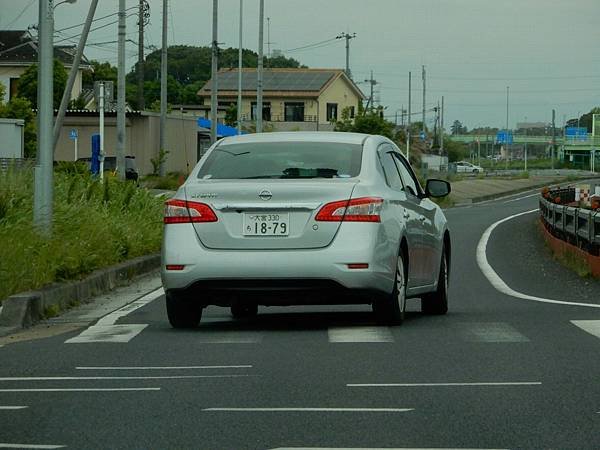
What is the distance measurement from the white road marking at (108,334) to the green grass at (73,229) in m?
1.79

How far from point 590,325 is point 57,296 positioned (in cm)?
527

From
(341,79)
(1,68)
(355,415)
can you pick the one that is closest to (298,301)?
(355,415)

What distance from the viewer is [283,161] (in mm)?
11570

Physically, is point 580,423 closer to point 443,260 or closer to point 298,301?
point 298,301

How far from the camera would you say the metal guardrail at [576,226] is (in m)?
19.6

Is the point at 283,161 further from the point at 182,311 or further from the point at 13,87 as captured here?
the point at 13,87

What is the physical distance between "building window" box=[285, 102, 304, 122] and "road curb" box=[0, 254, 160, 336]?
94.9 metres

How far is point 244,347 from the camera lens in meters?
10.2

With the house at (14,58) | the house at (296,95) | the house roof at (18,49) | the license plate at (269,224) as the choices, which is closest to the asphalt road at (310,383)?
the license plate at (269,224)

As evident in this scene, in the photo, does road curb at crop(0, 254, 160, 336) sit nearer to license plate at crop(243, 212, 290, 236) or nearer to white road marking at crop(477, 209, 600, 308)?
license plate at crop(243, 212, 290, 236)

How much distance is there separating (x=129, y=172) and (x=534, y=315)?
4134cm

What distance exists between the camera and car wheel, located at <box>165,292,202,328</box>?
Answer: 11562 mm

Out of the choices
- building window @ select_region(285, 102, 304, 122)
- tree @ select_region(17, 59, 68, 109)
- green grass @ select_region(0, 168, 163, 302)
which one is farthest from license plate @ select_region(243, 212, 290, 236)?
building window @ select_region(285, 102, 304, 122)

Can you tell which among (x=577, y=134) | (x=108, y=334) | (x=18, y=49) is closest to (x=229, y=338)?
(x=108, y=334)
